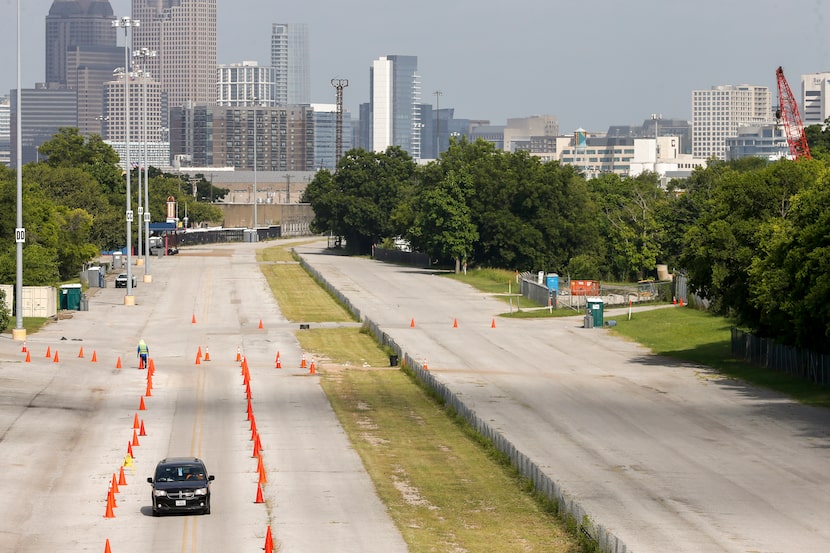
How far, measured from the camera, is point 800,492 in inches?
1604

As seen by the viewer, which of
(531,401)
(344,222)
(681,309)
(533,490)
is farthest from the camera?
(344,222)

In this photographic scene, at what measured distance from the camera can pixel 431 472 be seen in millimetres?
43312

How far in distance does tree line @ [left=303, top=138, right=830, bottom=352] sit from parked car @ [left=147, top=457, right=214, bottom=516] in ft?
99.0

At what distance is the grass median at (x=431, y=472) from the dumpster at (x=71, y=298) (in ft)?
107

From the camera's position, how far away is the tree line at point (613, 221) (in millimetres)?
62719

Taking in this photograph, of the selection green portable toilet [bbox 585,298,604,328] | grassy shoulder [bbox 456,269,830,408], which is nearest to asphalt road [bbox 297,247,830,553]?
green portable toilet [bbox 585,298,604,328]

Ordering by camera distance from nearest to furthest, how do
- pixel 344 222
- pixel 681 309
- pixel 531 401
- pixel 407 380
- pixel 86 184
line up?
pixel 531 401, pixel 407 380, pixel 681 309, pixel 86 184, pixel 344 222

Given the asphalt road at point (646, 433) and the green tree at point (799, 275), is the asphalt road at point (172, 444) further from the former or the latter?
the green tree at point (799, 275)

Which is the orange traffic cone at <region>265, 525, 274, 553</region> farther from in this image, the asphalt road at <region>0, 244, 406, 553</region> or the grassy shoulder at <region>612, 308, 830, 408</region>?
the grassy shoulder at <region>612, 308, 830, 408</region>

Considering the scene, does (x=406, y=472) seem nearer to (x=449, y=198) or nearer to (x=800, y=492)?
(x=800, y=492)

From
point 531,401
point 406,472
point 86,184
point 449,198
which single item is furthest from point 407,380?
point 86,184

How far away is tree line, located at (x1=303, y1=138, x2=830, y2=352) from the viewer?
62719mm

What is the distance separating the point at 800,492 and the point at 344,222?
467 ft

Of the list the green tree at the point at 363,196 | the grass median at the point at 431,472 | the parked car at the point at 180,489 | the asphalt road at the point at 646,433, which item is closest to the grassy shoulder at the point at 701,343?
the asphalt road at the point at 646,433
